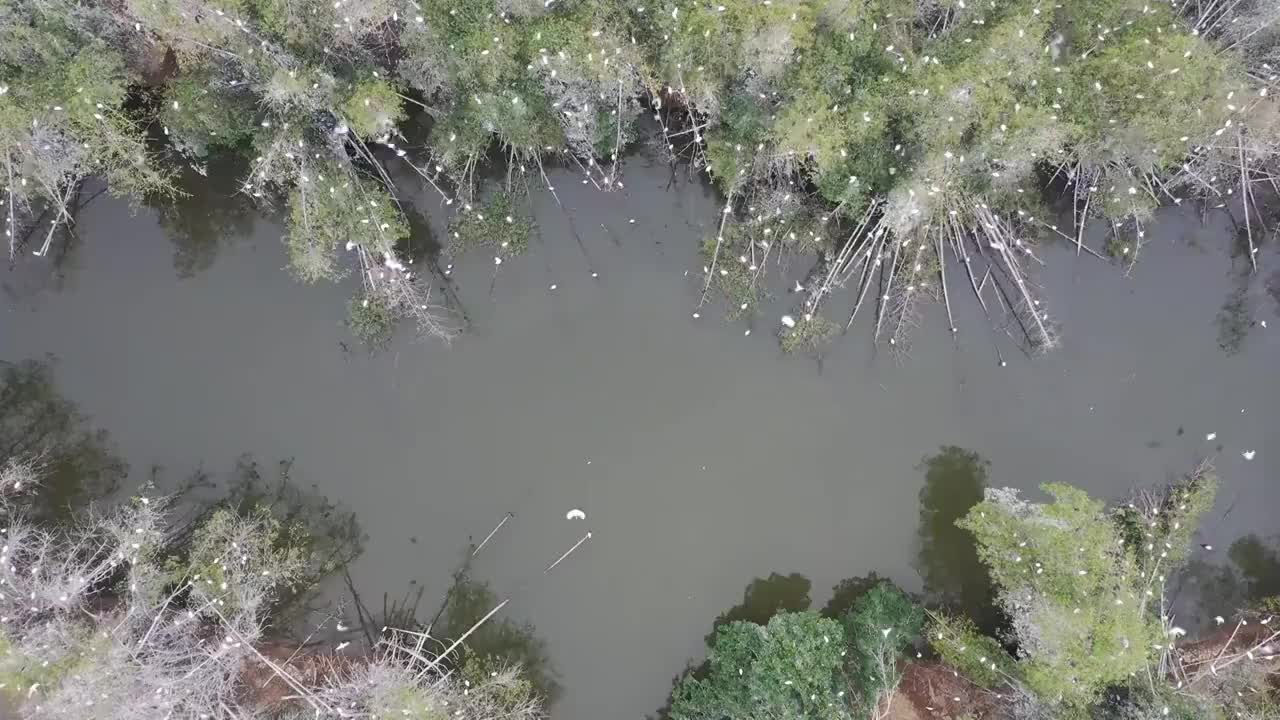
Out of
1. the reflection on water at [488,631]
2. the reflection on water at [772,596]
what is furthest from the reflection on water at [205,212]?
the reflection on water at [772,596]

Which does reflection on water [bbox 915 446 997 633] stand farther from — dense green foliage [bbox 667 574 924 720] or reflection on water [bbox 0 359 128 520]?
reflection on water [bbox 0 359 128 520]

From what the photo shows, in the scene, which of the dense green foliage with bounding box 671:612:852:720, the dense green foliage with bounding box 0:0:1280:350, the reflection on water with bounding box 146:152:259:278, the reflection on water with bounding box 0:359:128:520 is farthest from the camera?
the reflection on water with bounding box 146:152:259:278

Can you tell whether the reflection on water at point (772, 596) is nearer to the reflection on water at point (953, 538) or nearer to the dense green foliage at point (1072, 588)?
the reflection on water at point (953, 538)

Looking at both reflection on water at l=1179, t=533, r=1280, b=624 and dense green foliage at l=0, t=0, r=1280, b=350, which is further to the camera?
reflection on water at l=1179, t=533, r=1280, b=624

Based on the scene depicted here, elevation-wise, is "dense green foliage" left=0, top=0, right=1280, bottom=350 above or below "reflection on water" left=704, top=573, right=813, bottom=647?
above

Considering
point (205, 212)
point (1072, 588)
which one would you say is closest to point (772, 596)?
point (1072, 588)

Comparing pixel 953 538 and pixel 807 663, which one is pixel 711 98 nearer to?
pixel 953 538

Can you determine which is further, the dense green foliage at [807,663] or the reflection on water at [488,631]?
the reflection on water at [488,631]

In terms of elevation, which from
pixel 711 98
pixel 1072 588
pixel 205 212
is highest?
pixel 711 98

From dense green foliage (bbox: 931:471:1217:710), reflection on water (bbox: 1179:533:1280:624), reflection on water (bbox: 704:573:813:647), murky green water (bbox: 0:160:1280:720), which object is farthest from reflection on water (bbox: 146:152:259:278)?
reflection on water (bbox: 1179:533:1280:624)

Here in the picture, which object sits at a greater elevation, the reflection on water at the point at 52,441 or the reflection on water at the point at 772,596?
the reflection on water at the point at 772,596
